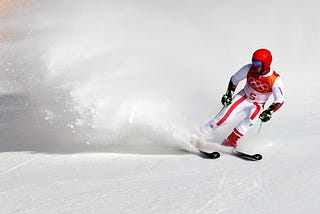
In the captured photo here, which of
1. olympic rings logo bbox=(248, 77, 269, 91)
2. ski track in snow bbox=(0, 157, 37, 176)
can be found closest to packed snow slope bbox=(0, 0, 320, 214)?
ski track in snow bbox=(0, 157, 37, 176)

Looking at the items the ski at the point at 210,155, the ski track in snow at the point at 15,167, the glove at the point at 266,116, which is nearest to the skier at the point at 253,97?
the glove at the point at 266,116

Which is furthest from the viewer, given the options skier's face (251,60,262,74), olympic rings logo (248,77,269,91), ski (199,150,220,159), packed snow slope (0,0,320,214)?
olympic rings logo (248,77,269,91)

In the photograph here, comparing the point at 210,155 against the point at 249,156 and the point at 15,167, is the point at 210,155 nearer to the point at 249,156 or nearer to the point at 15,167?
the point at 249,156

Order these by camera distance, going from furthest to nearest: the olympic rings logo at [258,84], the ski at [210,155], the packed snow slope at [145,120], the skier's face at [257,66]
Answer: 1. the olympic rings logo at [258,84]
2. the ski at [210,155]
3. the skier's face at [257,66]
4. the packed snow slope at [145,120]

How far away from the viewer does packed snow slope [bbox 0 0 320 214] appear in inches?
176

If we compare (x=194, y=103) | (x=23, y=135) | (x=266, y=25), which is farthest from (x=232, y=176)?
(x=266, y=25)

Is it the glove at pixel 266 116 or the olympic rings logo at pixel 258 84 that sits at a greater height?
the olympic rings logo at pixel 258 84

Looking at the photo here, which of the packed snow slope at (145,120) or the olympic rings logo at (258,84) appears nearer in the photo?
the packed snow slope at (145,120)

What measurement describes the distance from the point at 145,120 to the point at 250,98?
1.42 m

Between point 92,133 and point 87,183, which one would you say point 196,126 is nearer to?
point 92,133

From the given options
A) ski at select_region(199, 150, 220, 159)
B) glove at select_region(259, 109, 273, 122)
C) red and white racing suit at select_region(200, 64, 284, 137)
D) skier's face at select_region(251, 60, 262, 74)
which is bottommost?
ski at select_region(199, 150, 220, 159)

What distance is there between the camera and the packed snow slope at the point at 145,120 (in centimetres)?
446

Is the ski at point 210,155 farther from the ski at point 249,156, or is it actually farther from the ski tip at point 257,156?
the ski tip at point 257,156

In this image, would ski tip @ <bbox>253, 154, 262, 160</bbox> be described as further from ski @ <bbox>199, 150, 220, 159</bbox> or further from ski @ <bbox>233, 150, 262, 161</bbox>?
ski @ <bbox>199, 150, 220, 159</bbox>
